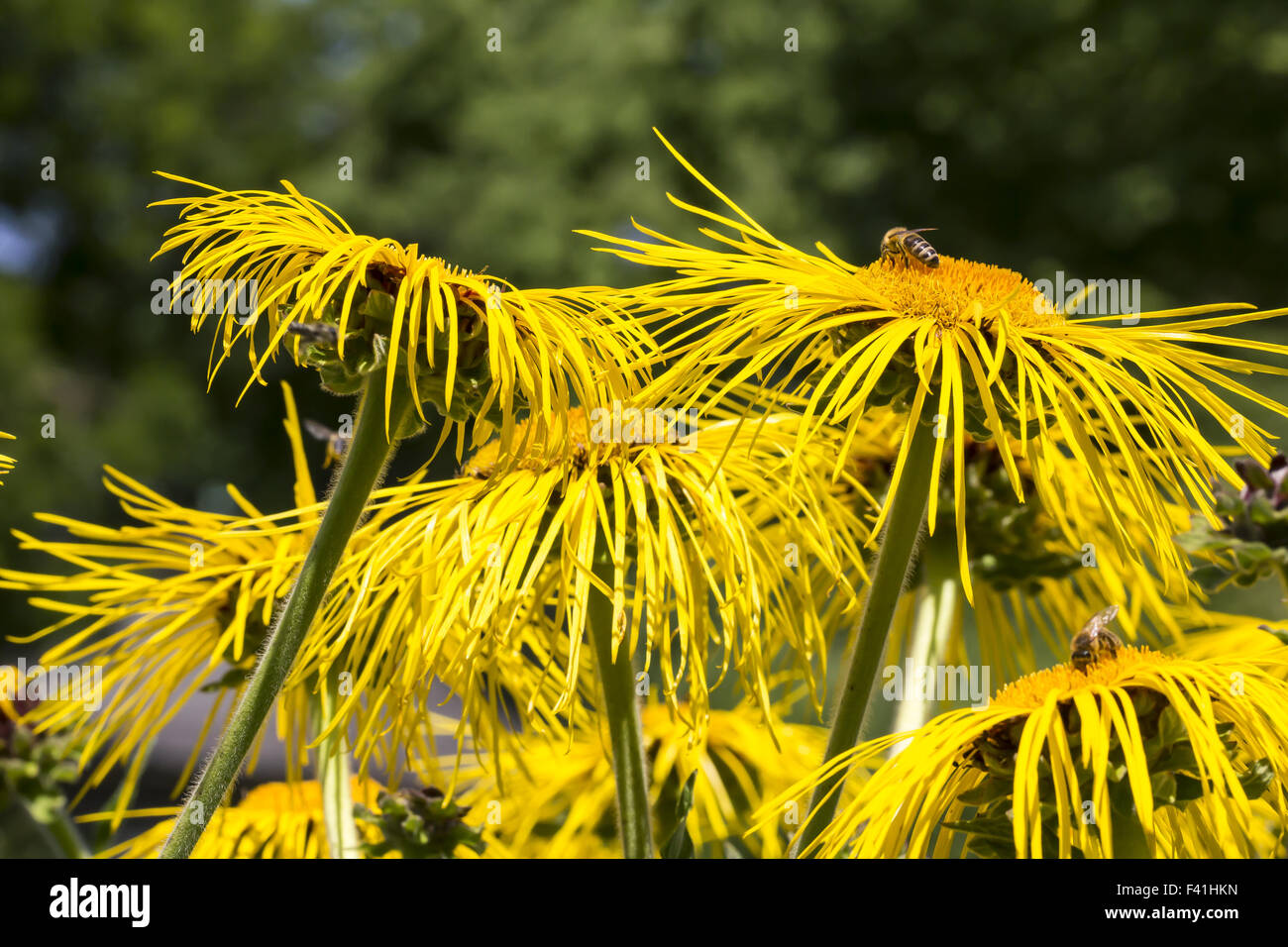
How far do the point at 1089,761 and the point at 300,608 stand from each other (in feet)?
1.47

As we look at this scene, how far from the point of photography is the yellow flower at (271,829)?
1111 millimetres

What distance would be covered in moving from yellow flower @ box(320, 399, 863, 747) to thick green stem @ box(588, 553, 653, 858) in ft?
0.04

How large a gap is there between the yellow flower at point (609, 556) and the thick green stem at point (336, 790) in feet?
0.19

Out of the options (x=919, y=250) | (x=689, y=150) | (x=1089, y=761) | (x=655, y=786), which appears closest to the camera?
(x=1089, y=761)

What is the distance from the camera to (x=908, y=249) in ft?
3.14

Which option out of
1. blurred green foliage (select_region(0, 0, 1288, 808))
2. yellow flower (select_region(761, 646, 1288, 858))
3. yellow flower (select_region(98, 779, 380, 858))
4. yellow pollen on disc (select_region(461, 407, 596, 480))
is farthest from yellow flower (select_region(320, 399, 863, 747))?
blurred green foliage (select_region(0, 0, 1288, 808))

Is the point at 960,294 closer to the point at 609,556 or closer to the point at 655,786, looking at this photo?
the point at 609,556

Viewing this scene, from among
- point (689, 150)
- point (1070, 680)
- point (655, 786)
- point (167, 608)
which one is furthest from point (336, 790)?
point (689, 150)

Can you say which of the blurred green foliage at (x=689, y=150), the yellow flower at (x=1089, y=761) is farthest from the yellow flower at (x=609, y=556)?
the blurred green foliage at (x=689, y=150)

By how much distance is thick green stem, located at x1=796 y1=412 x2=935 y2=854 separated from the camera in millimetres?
785

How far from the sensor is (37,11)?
43.0ft

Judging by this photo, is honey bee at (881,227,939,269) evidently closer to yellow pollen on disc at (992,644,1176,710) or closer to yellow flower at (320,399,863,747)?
yellow flower at (320,399,863,747)
